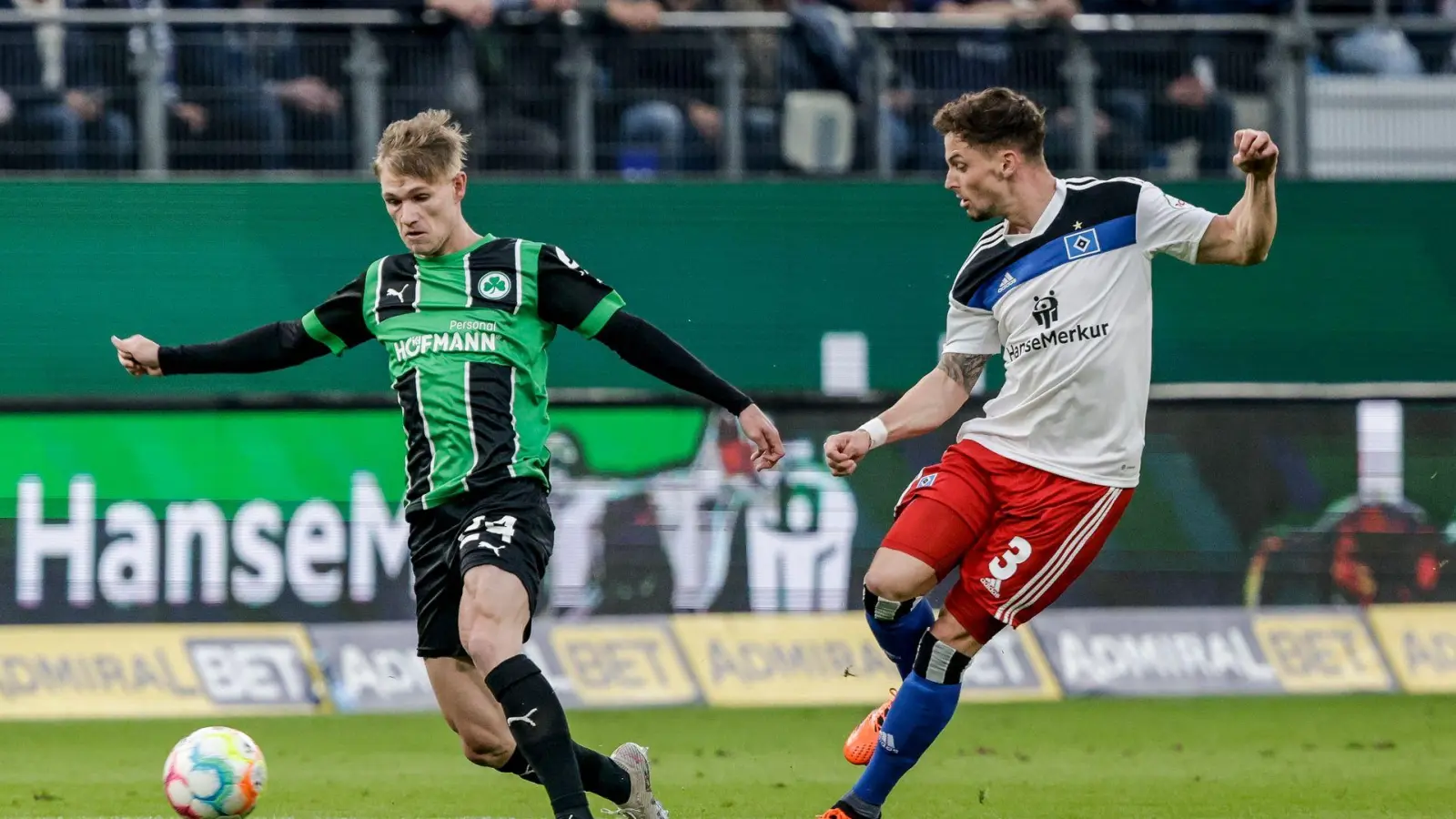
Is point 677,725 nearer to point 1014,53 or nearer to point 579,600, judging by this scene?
point 579,600

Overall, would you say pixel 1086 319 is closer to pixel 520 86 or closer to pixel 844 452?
pixel 844 452

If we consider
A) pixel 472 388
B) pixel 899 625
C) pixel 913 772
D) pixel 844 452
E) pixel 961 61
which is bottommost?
pixel 913 772

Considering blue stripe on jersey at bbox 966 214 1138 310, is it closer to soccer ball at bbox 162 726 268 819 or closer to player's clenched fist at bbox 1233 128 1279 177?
player's clenched fist at bbox 1233 128 1279 177

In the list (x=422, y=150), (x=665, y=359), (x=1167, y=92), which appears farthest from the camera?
(x=1167, y=92)

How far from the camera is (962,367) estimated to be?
670 centimetres

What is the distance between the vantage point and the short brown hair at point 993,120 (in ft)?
21.0

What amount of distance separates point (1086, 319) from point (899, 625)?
120cm

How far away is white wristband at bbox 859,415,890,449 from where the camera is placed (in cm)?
646

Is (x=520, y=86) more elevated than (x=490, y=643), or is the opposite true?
(x=520, y=86)

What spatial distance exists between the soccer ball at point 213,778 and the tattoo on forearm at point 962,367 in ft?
8.61

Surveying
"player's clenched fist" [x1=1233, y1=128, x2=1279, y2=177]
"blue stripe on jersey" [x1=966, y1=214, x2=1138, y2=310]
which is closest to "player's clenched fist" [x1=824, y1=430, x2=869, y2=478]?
"blue stripe on jersey" [x1=966, y1=214, x2=1138, y2=310]

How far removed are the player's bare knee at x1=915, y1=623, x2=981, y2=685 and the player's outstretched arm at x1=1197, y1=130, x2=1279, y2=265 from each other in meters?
1.43

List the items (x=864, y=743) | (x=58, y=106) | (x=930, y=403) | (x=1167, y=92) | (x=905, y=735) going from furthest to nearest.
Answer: (x=1167, y=92)
(x=58, y=106)
(x=864, y=743)
(x=930, y=403)
(x=905, y=735)

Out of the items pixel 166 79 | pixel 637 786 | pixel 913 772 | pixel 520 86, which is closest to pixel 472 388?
pixel 637 786
